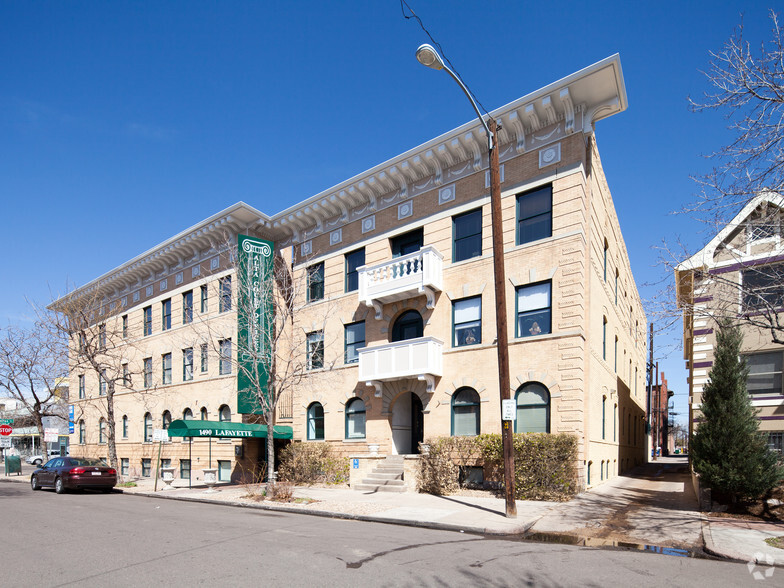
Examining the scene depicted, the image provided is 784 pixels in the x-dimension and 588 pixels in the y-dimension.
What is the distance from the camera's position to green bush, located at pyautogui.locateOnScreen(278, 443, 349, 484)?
2212 centimetres

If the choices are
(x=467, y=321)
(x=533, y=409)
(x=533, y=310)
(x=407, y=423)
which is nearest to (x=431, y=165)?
(x=467, y=321)

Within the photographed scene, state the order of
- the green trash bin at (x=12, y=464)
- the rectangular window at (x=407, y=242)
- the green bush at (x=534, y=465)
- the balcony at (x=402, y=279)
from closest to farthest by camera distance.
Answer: the green bush at (x=534, y=465), the balcony at (x=402, y=279), the rectangular window at (x=407, y=242), the green trash bin at (x=12, y=464)

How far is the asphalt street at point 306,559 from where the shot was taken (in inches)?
291

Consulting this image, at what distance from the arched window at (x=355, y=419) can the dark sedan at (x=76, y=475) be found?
31.8ft

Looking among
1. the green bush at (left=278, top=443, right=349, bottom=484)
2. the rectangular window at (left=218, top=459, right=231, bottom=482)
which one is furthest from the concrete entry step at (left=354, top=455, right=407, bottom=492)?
the rectangular window at (left=218, top=459, right=231, bottom=482)

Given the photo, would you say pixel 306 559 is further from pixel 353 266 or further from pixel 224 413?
pixel 224 413

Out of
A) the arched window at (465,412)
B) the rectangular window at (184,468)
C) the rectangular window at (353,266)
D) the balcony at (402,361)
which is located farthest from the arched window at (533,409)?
the rectangular window at (184,468)

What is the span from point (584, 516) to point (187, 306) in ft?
82.4

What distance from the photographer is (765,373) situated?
67.5ft

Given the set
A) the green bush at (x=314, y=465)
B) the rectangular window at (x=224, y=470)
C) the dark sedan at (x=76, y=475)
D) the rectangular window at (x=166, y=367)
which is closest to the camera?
the dark sedan at (x=76, y=475)

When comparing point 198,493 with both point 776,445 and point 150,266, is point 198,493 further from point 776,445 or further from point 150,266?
point 776,445

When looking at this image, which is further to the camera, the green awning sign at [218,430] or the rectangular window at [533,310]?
the green awning sign at [218,430]

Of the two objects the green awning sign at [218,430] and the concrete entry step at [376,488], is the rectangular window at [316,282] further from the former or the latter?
the concrete entry step at [376,488]

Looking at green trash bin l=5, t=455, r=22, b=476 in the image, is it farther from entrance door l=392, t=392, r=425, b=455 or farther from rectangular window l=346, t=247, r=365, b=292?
entrance door l=392, t=392, r=425, b=455
